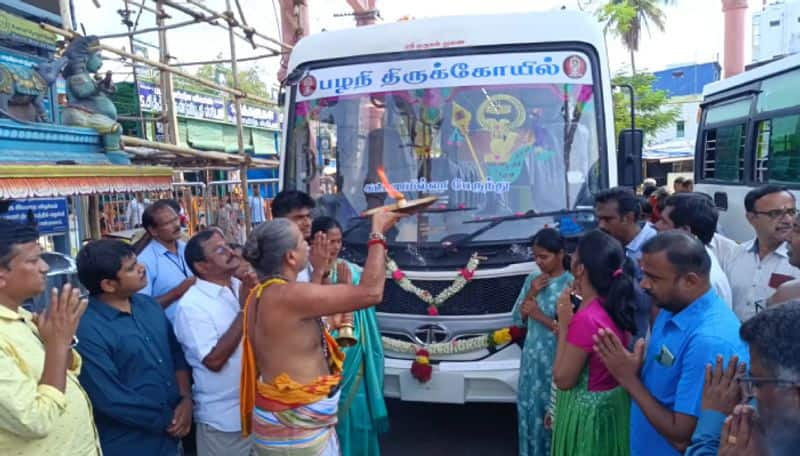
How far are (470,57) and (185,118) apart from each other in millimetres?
13037

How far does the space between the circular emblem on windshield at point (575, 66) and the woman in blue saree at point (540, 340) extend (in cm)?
131

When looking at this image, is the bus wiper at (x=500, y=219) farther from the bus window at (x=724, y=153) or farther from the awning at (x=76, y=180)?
the bus window at (x=724, y=153)

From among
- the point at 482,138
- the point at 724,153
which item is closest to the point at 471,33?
the point at 482,138

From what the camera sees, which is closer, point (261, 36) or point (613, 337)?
point (613, 337)

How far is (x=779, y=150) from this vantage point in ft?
21.5

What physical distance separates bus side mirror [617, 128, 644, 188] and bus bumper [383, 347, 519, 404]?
1.53 m

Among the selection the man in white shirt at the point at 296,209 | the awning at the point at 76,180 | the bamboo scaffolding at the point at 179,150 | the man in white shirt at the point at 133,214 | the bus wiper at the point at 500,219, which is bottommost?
the man in white shirt at the point at 133,214

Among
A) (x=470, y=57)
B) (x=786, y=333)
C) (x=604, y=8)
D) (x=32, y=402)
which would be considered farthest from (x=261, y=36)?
(x=604, y=8)

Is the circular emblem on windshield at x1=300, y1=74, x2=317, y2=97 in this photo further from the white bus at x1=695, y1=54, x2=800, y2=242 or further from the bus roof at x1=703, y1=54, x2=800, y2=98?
the bus roof at x1=703, y1=54, x2=800, y2=98

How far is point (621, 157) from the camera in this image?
434 cm

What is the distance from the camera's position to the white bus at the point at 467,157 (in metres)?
3.85

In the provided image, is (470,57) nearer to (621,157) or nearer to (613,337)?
(621,157)

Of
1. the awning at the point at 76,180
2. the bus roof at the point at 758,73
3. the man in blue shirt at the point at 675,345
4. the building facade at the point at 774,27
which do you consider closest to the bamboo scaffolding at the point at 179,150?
the awning at the point at 76,180

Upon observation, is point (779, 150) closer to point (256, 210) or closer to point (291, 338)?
point (291, 338)
